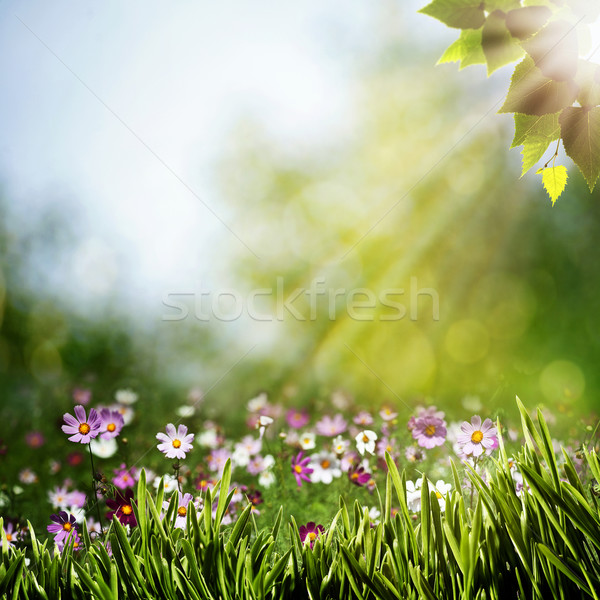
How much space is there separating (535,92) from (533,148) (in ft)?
0.28

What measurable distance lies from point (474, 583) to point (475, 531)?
3.7 inches

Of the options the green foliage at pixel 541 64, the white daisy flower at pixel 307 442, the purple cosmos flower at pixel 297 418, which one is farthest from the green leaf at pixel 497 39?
the purple cosmos flower at pixel 297 418

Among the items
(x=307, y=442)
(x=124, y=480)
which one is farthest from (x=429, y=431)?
(x=124, y=480)

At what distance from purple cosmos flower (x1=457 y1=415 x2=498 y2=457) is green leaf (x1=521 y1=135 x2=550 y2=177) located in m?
0.77

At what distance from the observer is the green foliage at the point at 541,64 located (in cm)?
69

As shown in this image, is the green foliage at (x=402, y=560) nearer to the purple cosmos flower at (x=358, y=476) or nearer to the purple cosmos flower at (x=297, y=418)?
the purple cosmos flower at (x=358, y=476)

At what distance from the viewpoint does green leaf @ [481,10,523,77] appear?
73 cm

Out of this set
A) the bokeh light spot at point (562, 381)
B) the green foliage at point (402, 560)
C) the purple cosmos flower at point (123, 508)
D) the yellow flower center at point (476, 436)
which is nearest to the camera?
the green foliage at point (402, 560)

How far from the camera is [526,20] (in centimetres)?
71

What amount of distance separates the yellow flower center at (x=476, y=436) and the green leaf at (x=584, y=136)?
81cm

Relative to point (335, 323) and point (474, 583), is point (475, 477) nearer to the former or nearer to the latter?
point (474, 583)

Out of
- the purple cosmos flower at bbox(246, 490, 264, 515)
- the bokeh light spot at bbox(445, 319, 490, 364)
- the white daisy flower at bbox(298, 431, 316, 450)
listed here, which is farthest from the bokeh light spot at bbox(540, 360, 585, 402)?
the purple cosmos flower at bbox(246, 490, 264, 515)

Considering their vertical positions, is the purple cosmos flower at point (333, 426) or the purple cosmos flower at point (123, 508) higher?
the purple cosmos flower at point (333, 426)

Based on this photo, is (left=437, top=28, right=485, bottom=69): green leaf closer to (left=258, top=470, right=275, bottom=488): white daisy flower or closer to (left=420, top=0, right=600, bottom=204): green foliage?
(left=420, top=0, right=600, bottom=204): green foliage
